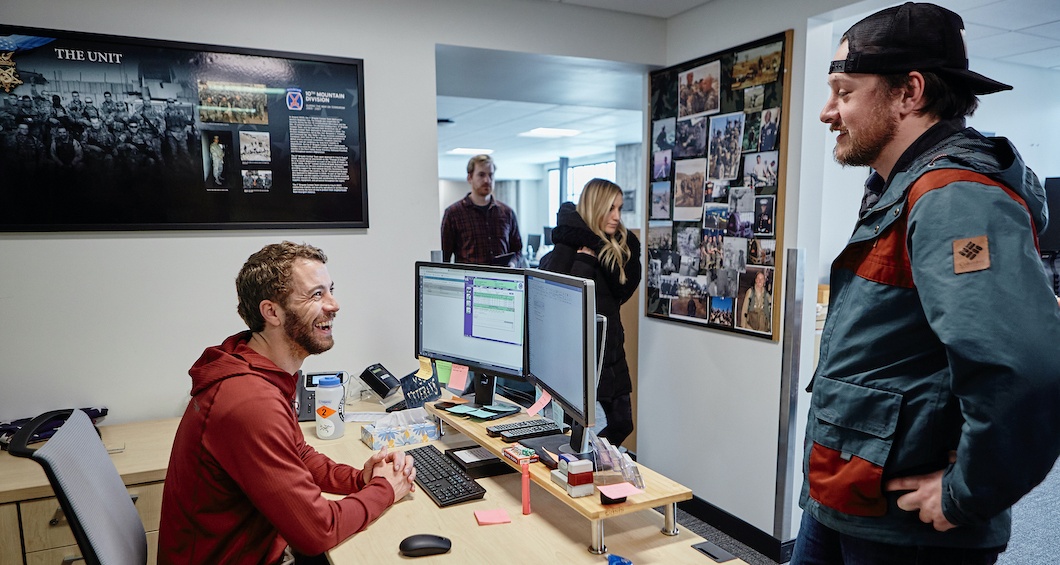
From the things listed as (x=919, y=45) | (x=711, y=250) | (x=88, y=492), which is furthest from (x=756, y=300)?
(x=88, y=492)

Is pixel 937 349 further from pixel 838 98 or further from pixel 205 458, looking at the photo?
pixel 205 458

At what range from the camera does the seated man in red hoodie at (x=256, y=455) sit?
4.12 ft

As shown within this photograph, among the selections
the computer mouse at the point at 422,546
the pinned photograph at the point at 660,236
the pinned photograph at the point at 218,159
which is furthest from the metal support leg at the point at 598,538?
the pinned photograph at the point at 660,236

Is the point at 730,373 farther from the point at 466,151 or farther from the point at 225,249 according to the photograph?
the point at 466,151

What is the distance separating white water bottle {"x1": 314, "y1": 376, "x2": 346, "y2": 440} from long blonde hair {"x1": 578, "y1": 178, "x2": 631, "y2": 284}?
4.22 feet

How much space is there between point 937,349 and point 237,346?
1.38 metres

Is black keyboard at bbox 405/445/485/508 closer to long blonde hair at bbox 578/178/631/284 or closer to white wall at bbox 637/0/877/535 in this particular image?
long blonde hair at bbox 578/178/631/284

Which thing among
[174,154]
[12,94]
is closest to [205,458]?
[174,154]

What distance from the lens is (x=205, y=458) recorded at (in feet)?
4.21

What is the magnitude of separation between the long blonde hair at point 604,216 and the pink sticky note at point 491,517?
1535mm

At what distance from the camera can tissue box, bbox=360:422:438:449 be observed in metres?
1.97

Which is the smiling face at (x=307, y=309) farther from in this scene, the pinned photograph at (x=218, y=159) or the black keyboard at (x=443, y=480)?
the pinned photograph at (x=218, y=159)

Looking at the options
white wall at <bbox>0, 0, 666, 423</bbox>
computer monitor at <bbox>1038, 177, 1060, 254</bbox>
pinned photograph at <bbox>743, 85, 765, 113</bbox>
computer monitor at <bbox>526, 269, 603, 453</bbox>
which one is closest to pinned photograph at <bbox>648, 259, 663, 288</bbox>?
pinned photograph at <bbox>743, 85, 765, 113</bbox>

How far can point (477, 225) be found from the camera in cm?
407
